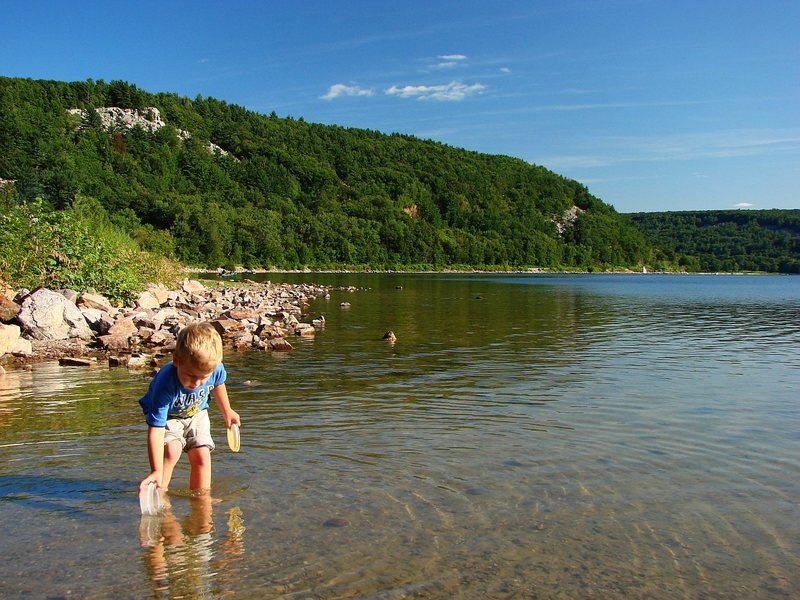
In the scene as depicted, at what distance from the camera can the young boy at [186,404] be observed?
18.4 feet

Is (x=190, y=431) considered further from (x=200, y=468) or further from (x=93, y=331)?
(x=93, y=331)

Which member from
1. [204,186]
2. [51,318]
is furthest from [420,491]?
[204,186]

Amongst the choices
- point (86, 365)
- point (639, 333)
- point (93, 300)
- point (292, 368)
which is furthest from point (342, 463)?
point (639, 333)

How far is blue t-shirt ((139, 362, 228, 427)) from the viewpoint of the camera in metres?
5.77

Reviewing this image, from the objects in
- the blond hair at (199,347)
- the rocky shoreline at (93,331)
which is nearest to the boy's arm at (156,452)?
the blond hair at (199,347)

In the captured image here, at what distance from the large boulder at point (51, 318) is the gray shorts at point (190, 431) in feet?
43.5

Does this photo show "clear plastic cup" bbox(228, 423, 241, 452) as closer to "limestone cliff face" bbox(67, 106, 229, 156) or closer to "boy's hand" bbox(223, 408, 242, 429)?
"boy's hand" bbox(223, 408, 242, 429)

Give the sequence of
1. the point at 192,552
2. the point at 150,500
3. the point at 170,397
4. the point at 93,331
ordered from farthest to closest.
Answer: the point at 93,331, the point at 170,397, the point at 150,500, the point at 192,552

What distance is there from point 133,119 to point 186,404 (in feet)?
652

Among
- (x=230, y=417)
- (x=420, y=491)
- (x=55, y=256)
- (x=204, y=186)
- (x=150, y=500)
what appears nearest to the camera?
(x=150, y=500)

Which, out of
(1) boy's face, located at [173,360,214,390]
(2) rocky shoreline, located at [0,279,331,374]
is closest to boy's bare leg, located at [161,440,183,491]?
(1) boy's face, located at [173,360,214,390]

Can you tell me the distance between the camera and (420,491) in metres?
6.90

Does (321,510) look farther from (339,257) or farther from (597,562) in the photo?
(339,257)

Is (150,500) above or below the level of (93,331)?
below
